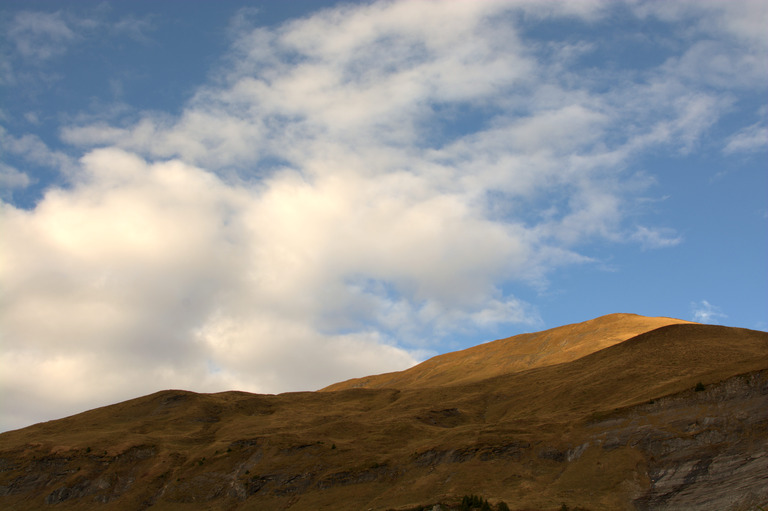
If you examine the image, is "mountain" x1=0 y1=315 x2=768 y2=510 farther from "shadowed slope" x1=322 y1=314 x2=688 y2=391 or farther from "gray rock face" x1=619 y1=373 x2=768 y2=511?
"shadowed slope" x1=322 y1=314 x2=688 y2=391

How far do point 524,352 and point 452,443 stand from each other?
212 ft

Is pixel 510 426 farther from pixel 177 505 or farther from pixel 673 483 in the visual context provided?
pixel 177 505

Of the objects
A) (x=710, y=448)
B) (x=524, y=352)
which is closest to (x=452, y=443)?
(x=710, y=448)

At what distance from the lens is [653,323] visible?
393 ft

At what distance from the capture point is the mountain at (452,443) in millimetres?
50094

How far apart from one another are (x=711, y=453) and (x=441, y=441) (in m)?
26.5

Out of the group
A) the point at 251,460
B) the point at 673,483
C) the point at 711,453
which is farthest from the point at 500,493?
the point at 251,460

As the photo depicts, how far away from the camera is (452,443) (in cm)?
6344

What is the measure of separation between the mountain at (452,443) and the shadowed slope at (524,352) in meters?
19.0

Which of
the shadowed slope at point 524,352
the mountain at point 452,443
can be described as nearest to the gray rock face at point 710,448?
the mountain at point 452,443

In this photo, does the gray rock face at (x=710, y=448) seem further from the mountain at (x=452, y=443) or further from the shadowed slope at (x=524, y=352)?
the shadowed slope at (x=524, y=352)

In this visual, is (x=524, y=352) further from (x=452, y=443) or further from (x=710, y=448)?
(x=710, y=448)

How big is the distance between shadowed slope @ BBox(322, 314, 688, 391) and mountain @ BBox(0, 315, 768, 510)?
19015mm

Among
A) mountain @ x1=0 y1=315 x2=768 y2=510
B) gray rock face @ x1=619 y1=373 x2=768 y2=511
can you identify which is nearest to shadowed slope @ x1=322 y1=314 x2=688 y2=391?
mountain @ x1=0 y1=315 x2=768 y2=510
